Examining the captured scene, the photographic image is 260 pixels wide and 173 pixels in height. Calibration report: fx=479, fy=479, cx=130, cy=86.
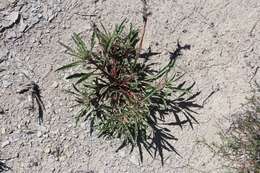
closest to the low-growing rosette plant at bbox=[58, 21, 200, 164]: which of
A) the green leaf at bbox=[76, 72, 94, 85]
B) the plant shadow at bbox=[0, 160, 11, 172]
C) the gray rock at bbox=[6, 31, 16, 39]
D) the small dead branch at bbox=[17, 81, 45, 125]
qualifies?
the green leaf at bbox=[76, 72, 94, 85]

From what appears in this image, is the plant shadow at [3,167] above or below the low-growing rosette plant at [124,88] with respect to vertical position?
below

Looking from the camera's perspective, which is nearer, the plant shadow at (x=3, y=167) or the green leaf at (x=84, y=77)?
the green leaf at (x=84, y=77)

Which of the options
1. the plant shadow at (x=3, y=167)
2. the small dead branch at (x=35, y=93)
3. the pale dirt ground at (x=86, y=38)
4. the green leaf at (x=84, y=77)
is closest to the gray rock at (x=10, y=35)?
the pale dirt ground at (x=86, y=38)

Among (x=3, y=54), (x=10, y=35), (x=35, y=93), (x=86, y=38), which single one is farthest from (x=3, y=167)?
(x=86, y=38)

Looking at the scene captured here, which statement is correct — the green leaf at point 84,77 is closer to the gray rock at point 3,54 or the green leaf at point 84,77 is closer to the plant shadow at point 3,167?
the gray rock at point 3,54

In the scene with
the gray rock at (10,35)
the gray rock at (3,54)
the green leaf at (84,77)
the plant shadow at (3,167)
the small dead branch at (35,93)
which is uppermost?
the gray rock at (10,35)

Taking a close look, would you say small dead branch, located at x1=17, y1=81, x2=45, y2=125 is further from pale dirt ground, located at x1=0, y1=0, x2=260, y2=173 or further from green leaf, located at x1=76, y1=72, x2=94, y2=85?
green leaf, located at x1=76, y1=72, x2=94, y2=85

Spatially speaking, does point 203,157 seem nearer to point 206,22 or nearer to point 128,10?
point 206,22

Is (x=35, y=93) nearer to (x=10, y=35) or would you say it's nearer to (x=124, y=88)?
(x=10, y=35)
